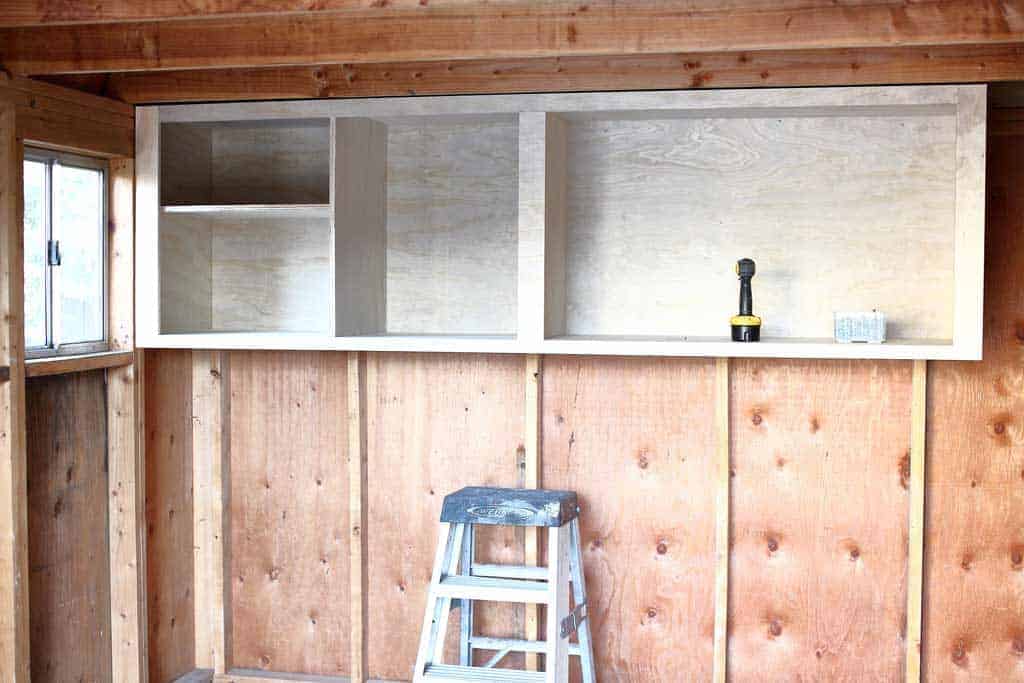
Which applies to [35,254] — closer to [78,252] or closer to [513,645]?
[78,252]

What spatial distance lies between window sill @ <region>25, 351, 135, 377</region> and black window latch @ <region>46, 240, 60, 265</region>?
0.29 m

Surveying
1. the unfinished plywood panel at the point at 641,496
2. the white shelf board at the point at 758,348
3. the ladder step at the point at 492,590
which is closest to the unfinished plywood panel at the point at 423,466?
the unfinished plywood panel at the point at 641,496

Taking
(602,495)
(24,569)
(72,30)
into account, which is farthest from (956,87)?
(24,569)

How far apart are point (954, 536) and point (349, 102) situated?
7.94 ft

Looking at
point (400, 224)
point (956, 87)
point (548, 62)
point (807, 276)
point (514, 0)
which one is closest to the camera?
point (514, 0)

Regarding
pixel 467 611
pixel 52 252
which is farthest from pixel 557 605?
pixel 52 252

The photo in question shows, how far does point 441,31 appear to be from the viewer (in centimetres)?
300

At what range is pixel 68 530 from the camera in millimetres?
3545

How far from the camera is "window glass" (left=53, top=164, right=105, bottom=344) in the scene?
345 cm

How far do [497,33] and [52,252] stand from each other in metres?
1.53

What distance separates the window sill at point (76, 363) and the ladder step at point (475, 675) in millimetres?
1432

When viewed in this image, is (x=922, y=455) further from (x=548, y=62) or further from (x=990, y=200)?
(x=548, y=62)

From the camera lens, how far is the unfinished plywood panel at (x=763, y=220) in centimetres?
361

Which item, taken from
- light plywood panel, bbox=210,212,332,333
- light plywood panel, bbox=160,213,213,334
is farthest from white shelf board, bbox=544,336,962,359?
light plywood panel, bbox=160,213,213,334
